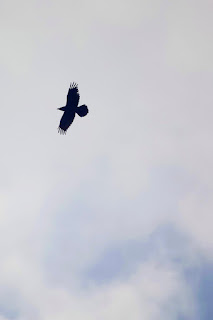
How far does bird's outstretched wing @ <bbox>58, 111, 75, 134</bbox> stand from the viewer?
42.3m

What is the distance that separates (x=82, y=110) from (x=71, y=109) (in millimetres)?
1085

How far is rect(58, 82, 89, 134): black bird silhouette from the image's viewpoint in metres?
41.3

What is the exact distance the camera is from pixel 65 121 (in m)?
42.6

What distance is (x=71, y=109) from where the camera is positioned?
4200cm

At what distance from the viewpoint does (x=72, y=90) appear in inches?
1622

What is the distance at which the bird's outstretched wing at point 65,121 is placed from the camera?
42312 mm

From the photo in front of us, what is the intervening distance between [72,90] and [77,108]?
1.86 metres

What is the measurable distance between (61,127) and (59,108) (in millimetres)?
1895

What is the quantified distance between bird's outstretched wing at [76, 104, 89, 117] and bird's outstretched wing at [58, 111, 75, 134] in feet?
2.16

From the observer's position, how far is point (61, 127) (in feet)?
140

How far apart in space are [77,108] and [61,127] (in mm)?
2510

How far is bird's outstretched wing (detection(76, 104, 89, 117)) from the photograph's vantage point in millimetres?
41969

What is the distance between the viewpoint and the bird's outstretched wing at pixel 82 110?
42.0m

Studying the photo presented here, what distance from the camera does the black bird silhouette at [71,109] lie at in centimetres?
4131
